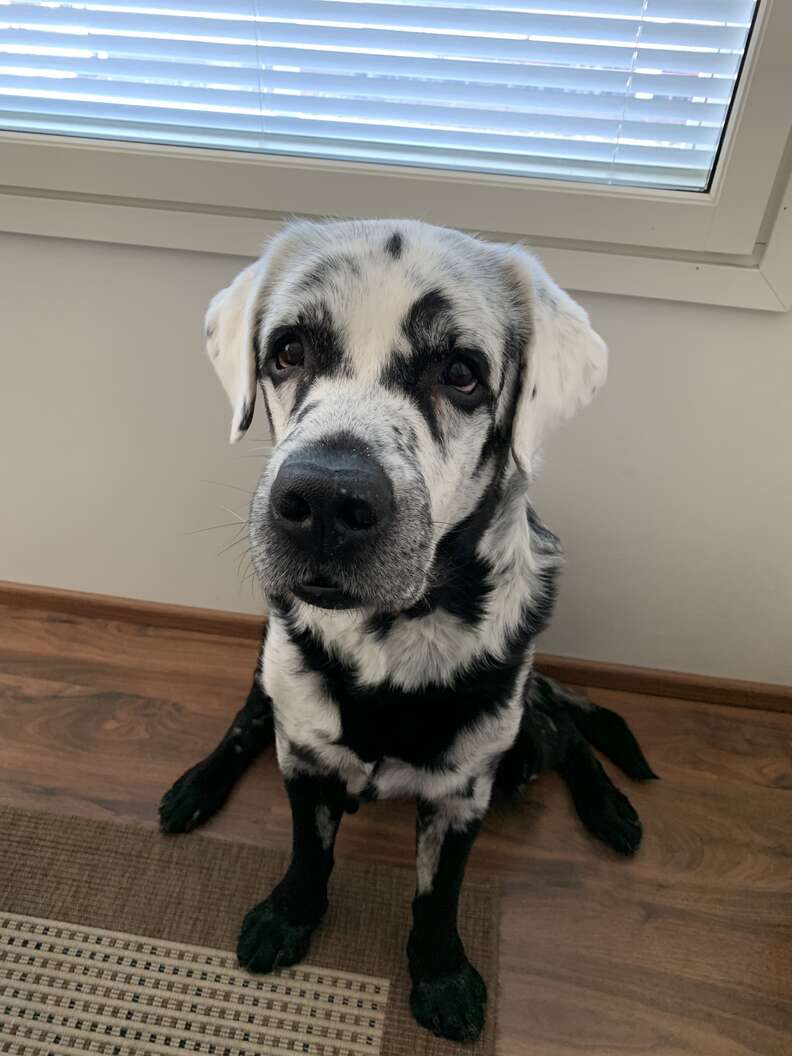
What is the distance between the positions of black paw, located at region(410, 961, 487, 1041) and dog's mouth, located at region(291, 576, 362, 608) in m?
0.72

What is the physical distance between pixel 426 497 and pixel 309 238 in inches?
16.8

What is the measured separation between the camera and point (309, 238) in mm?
1028

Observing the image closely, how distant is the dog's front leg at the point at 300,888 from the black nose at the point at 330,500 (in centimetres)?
54

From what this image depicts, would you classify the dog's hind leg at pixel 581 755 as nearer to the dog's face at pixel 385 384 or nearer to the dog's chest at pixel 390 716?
the dog's chest at pixel 390 716

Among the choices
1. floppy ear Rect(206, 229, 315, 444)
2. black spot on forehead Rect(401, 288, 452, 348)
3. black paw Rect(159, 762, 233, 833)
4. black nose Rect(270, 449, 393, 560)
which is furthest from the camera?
black paw Rect(159, 762, 233, 833)

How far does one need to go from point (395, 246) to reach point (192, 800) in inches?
42.6

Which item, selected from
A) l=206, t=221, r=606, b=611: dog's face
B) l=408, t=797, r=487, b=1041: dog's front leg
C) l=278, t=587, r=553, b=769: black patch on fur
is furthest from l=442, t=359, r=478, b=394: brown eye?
Result: l=408, t=797, r=487, b=1041: dog's front leg

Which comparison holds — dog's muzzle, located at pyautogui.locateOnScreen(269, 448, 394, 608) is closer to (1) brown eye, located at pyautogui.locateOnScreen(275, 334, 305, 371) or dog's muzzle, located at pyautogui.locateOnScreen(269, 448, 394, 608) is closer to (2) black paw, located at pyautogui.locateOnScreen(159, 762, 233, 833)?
(1) brown eye, located at pyautogui.locateOnScreen(275, 334, 305, 371)

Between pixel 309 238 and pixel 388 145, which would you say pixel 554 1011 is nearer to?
pixel 309 238

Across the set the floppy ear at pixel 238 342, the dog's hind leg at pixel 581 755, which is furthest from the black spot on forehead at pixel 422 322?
the dog's hind leg at pixel 581 755

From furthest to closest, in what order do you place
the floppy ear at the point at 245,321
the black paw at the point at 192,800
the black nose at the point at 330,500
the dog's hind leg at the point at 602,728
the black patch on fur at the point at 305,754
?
the dog's hind leg at the point at 602,728 < the black paw at the point at 192,800 < the black patch on fur at the point at 305,754 < the floppy ear at the point at 245,321 < the black nose at the point at 330,500

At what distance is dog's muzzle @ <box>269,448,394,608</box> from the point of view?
77 centimetres

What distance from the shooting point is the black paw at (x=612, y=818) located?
1462 mm

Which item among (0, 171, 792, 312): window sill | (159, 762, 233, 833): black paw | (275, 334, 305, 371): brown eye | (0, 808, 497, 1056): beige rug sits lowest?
(0, 808, 497, 1056): beige rug
